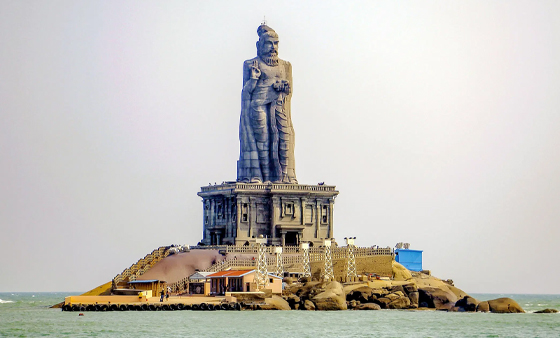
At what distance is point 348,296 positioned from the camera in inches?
2867

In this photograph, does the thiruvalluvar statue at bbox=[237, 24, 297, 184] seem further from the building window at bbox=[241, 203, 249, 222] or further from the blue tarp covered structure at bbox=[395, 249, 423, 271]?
the blue tarp covered structure at bbox=[395, 249, 423, 271]

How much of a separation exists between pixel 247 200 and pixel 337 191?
648 centimetres

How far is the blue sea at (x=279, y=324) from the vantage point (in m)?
58.9

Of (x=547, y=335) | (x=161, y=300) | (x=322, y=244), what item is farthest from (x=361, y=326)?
(x=322, y=244)

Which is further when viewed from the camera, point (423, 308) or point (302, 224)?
point (302, 224)

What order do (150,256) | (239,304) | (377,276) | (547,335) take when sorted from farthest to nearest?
(150,256) → (377,276) → (239,304) → (547,335)

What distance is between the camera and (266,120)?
87.4m

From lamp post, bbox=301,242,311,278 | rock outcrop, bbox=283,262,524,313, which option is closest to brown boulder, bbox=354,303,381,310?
rock outcrop, bbox=283,262,524,313

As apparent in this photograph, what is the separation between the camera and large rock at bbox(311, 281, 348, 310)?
232 ft

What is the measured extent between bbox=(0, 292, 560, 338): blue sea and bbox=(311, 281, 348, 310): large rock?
2.90ft

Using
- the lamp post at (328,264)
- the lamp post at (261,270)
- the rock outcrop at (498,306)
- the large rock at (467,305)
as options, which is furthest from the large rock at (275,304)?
the rock outcrop at (498,306)

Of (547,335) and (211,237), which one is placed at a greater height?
(211,237)

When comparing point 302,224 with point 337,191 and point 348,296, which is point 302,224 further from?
point 348,296

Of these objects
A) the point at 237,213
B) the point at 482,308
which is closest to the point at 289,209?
the point at 237,213
